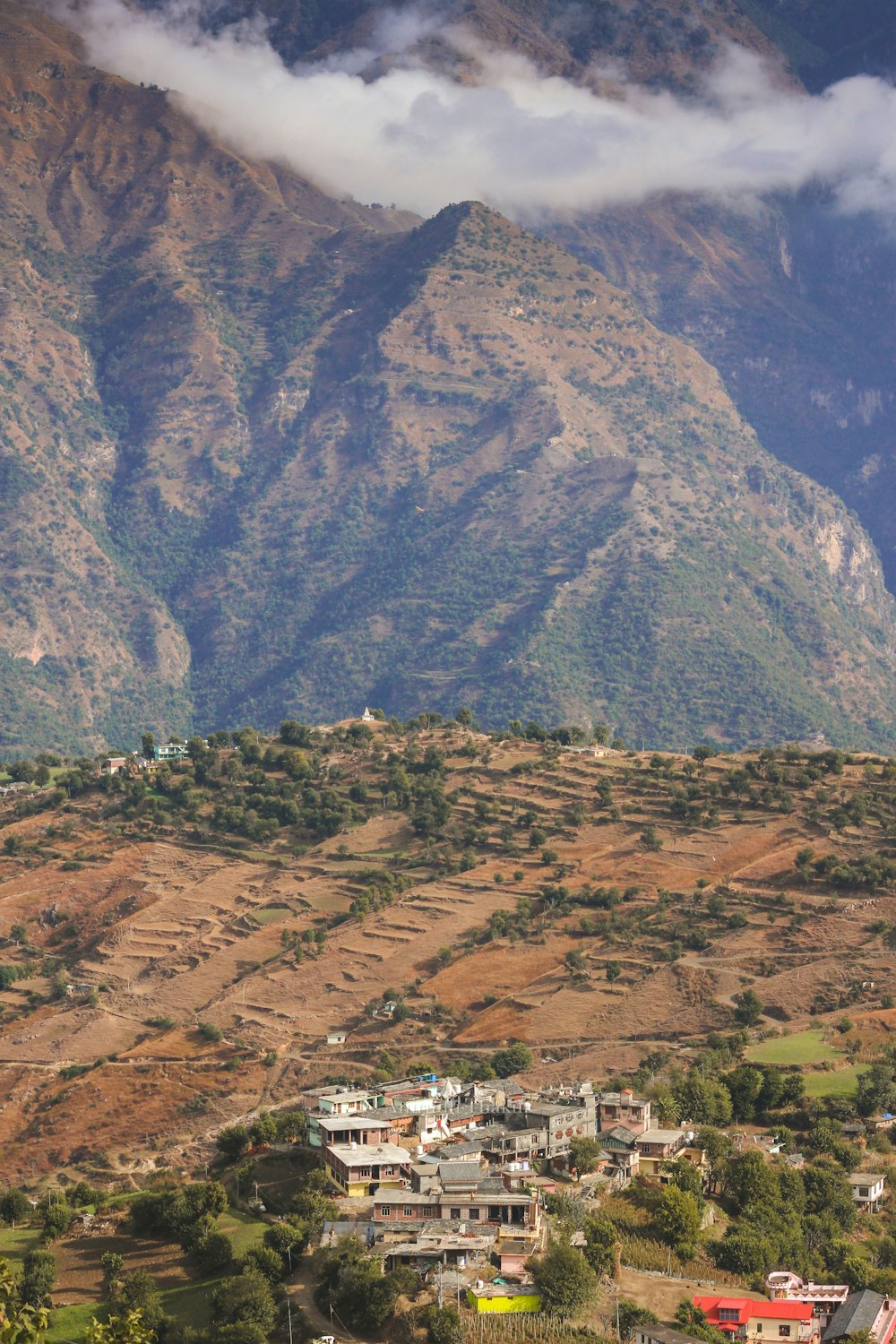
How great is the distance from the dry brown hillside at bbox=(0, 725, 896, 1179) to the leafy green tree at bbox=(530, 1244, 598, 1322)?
3654 cm

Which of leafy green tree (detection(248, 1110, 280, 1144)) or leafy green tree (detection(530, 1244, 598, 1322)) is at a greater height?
leafy green tree (detection(530, 1244, 598, 1322))

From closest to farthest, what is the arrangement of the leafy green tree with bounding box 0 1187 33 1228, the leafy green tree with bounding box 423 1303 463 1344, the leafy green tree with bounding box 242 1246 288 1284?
the leafy green tree with bounding box 423 1303 463 1344, the leafy green tree with bounding box 242 1246 288 1284, the leafy green tree with bounding box 0 1187 33 1228

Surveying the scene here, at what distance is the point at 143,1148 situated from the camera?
95188 millimetres

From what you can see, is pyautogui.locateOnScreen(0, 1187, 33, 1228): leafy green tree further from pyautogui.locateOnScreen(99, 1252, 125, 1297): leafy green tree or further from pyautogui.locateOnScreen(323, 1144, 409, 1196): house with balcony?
pyautogui.locateOnScreen(323, 1144, 409, 1196): house with balcony

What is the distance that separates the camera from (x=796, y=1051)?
92.0 meters

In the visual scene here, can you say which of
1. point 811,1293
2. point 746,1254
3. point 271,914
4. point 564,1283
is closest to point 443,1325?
point 564,1283

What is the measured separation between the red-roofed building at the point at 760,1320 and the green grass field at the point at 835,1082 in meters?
23.6

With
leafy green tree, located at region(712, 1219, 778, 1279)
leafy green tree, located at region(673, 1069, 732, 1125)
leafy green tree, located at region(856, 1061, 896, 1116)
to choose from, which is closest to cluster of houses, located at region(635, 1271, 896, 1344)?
leafy green tree, located at region(712, 1219, 778, 1279)

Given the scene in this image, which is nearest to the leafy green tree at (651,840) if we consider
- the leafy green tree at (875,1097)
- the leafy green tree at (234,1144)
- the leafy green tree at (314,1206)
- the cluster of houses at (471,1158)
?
the leafy green tree at (875,1097)

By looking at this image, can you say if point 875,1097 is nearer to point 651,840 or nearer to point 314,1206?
point 314,1206

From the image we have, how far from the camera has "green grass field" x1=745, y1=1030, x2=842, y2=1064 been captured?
90125 mm

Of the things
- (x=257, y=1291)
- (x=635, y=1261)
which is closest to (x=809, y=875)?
(x=635, y=1261)

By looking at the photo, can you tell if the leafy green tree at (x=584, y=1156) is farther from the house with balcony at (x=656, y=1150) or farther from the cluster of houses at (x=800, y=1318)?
the cluster of houses at (x=800, y=1318)

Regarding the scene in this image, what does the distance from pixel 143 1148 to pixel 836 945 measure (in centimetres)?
3660
